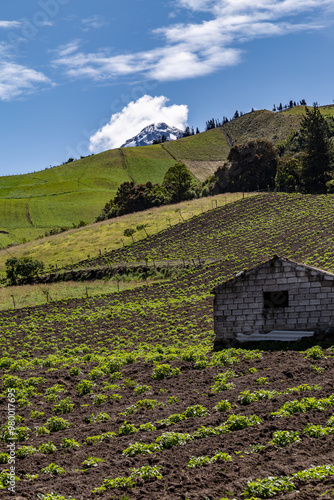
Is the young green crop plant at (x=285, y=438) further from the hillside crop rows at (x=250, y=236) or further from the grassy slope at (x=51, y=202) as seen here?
the grassy slope at (x=51, y=202)

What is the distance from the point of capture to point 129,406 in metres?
19.5

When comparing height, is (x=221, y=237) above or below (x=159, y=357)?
above

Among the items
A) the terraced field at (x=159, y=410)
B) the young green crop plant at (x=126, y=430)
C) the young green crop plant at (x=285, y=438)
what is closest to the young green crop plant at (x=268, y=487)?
the terraced field at (x=159, y=410)

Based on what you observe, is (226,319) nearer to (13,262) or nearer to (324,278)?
(324,278)

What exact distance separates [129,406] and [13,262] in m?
50.6

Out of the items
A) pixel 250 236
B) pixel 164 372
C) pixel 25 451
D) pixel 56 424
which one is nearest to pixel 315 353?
pixel 164 372

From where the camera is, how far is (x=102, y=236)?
269 ft

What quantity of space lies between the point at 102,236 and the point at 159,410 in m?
64.9

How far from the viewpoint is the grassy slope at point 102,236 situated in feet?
246

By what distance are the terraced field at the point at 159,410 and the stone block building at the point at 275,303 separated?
1740 millimetres

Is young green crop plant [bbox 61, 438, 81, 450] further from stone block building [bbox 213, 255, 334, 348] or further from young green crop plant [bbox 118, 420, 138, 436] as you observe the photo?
stone block building [bbox 213, 255, 334, 348]

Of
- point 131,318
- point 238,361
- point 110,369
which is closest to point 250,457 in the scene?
point 238,361

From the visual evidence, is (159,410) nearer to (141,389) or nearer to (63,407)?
(141,389)

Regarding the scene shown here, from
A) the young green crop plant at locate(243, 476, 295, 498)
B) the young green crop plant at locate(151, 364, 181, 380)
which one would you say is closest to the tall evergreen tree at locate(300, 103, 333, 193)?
the young green crop plant at locate(151, 364, 181, 380)
